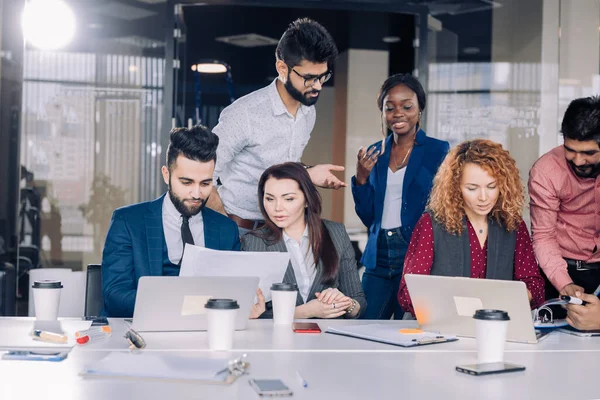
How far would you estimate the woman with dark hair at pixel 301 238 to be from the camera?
3.18m

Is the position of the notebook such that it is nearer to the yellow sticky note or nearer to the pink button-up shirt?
the yellow sticky note

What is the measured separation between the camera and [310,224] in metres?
3.25

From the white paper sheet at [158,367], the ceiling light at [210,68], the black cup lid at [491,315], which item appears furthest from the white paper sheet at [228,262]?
the ceiling light at [210,68]

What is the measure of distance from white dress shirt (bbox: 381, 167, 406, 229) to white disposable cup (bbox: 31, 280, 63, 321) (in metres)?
1.61

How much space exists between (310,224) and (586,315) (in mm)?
1193

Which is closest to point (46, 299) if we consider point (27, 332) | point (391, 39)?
point (27, 332)

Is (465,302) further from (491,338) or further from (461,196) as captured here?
(461,196)

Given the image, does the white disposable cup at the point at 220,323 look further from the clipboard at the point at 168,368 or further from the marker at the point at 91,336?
the marker at the point at 91,336

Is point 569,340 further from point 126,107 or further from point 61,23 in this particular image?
point 61,23

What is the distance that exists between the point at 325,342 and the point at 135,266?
3.33ft

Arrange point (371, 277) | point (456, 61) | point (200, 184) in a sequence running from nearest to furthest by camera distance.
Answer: point (200, 184) < point (371, 277) < point (456, 61)

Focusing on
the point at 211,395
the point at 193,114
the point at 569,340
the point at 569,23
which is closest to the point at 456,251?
the point at 569,340

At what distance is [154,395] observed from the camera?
5.29 feet

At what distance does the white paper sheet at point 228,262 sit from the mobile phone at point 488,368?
2.86 ft
